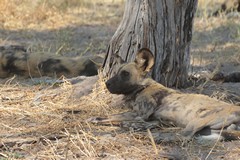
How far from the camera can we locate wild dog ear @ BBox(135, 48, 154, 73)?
15.8 ft

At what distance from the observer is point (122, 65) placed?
499 cm

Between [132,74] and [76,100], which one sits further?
[76,100]

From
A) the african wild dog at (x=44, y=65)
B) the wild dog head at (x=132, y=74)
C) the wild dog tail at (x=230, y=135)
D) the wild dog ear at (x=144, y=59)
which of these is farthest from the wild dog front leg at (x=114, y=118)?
the african wild dog at (x=44, y=65)

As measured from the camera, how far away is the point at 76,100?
5.15 meters

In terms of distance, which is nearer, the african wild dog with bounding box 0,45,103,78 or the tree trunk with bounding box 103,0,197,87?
the tree trunk with bounding box 103,0,197,87

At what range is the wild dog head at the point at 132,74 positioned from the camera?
4820 mm

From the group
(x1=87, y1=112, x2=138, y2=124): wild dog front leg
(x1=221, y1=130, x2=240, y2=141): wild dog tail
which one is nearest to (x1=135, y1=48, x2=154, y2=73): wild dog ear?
(x1=87, y1=112, x2=138, y2=124): wild dog front leg

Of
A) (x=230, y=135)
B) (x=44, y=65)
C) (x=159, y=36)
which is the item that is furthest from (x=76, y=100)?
(x=230, y=135)

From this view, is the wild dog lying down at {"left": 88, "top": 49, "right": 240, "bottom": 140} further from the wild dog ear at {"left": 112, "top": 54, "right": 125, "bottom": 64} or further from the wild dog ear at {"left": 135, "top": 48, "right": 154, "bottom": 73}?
the wild dog ear at {"left": 112, "top": 54, "right": 125, "bottom": 64}

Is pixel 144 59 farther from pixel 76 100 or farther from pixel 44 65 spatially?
pixel 44 65

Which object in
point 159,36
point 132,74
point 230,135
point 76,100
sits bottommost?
point 76,100

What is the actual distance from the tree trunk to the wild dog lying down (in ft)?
0.78

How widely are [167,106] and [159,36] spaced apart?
819mm

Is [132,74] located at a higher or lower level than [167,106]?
higher
